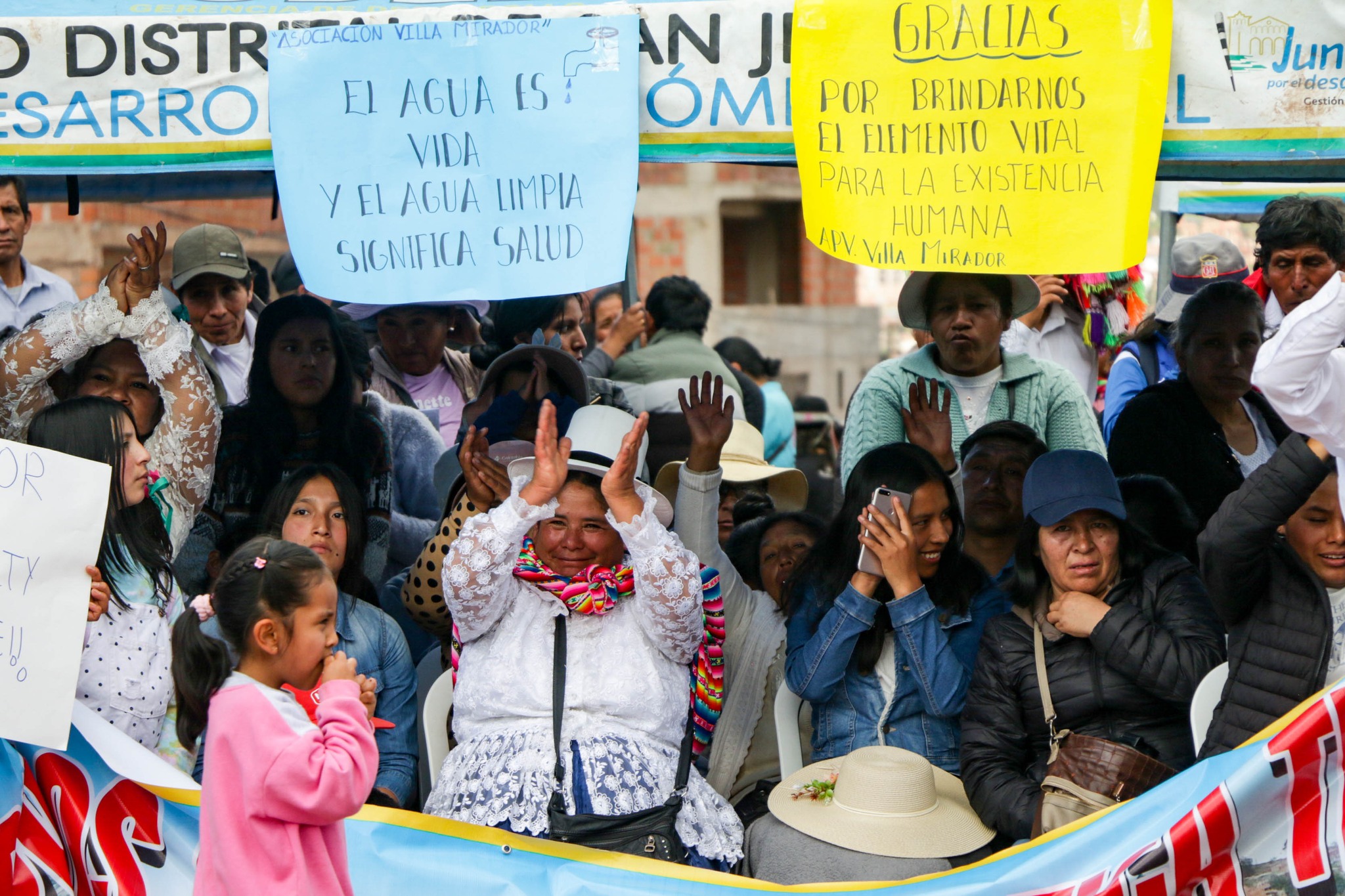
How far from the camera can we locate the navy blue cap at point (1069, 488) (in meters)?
4.22

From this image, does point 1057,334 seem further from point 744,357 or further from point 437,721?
point 437,721

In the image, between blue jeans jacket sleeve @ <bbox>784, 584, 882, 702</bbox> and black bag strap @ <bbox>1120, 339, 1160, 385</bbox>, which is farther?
black bag strap @ <bbox>1120, 339, 1160, 385</bbox>

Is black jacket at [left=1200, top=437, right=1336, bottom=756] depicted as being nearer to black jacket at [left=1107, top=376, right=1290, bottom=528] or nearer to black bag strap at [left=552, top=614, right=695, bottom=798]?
black jacket at [left=1107, top=376, right=1290, bottom=528]

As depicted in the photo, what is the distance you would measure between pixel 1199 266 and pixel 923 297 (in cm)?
202

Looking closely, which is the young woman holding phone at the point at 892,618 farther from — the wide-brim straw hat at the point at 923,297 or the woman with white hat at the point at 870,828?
the wide-brim straw hat at the point at 923,297

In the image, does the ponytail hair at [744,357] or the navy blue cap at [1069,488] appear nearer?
the navy blue cap at [1069,488]

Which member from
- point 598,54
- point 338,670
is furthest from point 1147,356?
point 338,670

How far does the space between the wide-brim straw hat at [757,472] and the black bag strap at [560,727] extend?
1.66 metres

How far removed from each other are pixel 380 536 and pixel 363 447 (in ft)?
1.12

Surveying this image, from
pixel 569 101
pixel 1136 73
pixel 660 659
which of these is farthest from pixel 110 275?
pixel 1136 73

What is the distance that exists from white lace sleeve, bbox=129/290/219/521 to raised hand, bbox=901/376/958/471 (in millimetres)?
2260

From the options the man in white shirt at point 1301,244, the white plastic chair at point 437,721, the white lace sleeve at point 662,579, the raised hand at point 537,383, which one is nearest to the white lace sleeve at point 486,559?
the white lace sleeve at point 662,579

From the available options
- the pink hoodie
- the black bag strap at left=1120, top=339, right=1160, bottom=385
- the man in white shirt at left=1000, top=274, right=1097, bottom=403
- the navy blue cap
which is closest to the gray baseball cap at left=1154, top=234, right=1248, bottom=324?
the black bag strap at left=1120, top=339, right=1160, bottom=385

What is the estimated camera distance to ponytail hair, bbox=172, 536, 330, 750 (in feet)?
11.4
